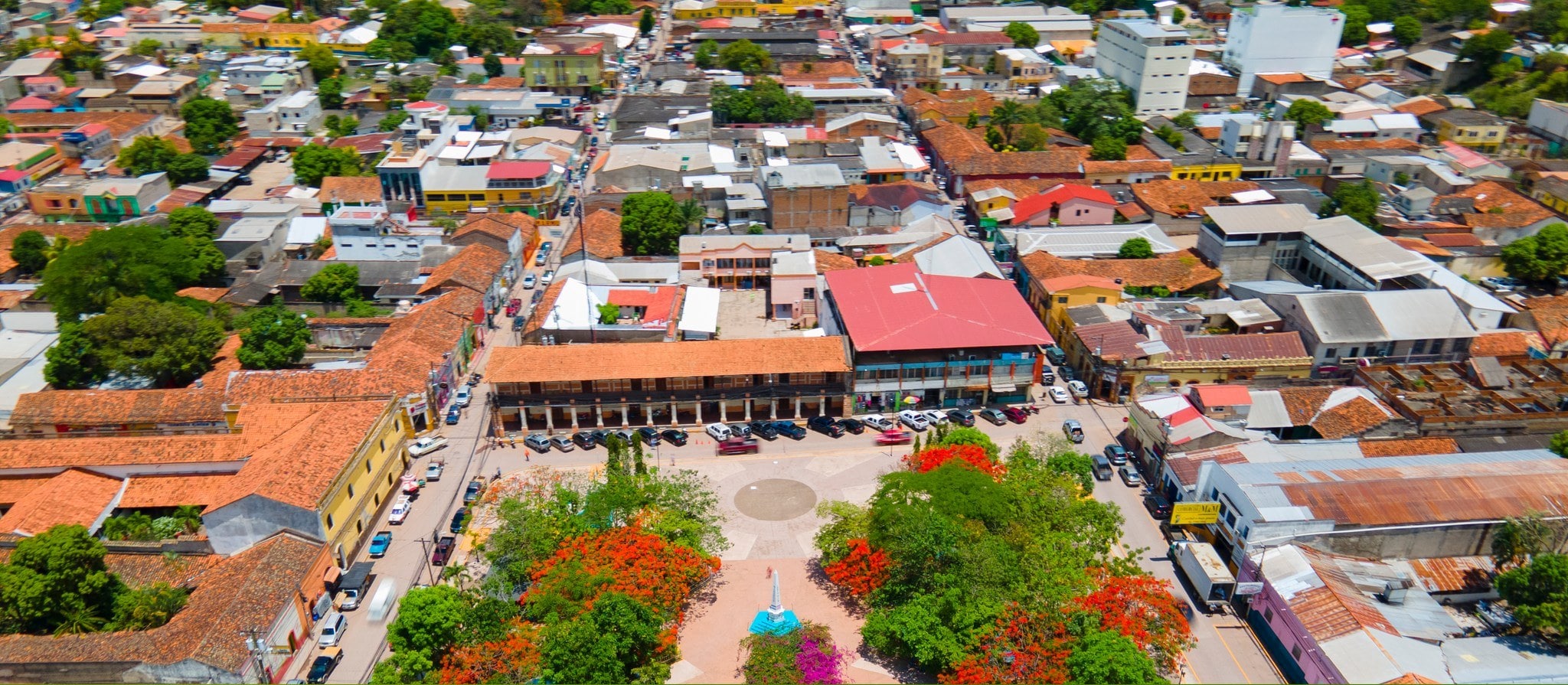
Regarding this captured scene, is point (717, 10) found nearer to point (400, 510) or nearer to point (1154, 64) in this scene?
point (1154, 64)

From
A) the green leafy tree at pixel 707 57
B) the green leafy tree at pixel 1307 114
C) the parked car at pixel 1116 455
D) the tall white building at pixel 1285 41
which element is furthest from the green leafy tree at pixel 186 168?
the tall white building at pixel 1285 41

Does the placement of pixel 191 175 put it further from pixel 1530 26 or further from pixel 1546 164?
pixel 1530 26

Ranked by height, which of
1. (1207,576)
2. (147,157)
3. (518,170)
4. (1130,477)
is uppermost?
(518,170)

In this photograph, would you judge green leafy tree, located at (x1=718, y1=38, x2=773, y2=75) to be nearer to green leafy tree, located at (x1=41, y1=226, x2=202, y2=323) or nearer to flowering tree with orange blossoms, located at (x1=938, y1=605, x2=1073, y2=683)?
green leafy tree, located at (x1=41, y1=226, x2=202, y2=323)

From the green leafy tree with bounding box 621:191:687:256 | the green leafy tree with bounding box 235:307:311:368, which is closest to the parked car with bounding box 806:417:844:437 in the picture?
the green leafy tree with bounding box 621:191:687:256

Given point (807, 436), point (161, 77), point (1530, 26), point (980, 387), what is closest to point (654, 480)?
point (807, 436)

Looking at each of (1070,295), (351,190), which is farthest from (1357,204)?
(351,190)

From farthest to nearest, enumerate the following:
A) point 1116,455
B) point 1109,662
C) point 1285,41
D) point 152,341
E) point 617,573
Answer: point 1285,41, point 152,341, point 1116,455, point 617,573, point 1109,662
